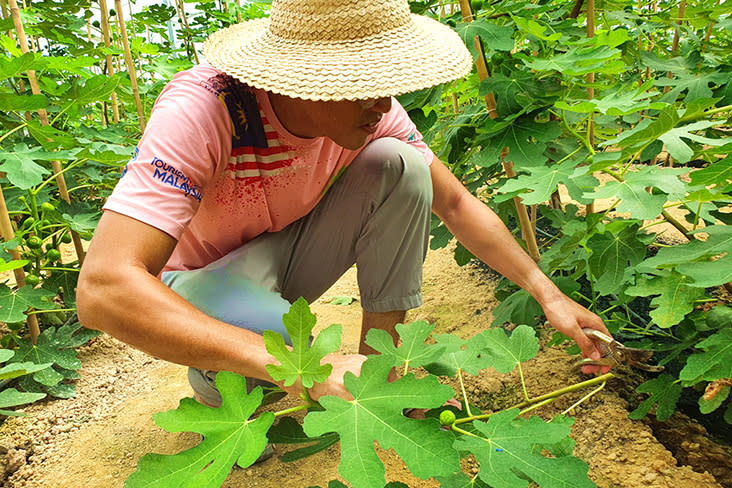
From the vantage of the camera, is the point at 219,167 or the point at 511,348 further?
the point at 219,167

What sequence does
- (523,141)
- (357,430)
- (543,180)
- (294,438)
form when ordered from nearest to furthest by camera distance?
(357,430) < (294,438) < (543,180) < (523,141)

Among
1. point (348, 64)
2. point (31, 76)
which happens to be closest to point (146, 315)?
point (348, 64)

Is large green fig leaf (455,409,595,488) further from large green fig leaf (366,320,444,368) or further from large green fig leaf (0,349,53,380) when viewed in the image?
large green fig leaf (0,349,53,380)

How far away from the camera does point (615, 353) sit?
140 cm

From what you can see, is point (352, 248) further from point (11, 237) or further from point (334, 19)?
point (11, 237)

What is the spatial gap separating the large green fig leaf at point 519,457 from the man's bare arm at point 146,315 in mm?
288

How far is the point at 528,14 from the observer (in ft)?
5.39

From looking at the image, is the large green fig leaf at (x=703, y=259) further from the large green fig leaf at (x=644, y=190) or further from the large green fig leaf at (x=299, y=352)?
the large green fig leaf at (x=299, y=352)

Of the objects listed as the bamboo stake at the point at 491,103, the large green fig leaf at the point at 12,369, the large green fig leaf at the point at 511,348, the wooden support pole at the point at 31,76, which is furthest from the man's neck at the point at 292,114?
the wooden support pole at the point at 31,76

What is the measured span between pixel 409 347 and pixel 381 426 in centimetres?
26

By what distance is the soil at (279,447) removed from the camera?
60.9 inches

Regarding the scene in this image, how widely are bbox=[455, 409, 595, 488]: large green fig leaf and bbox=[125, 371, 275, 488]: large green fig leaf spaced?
0.34 m

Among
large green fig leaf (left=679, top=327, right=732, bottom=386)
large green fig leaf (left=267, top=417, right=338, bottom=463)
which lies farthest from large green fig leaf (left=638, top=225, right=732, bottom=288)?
large green fig leaf (left=267, top=417, right=338, bottom=463)

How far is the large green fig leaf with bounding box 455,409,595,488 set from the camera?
913mm
